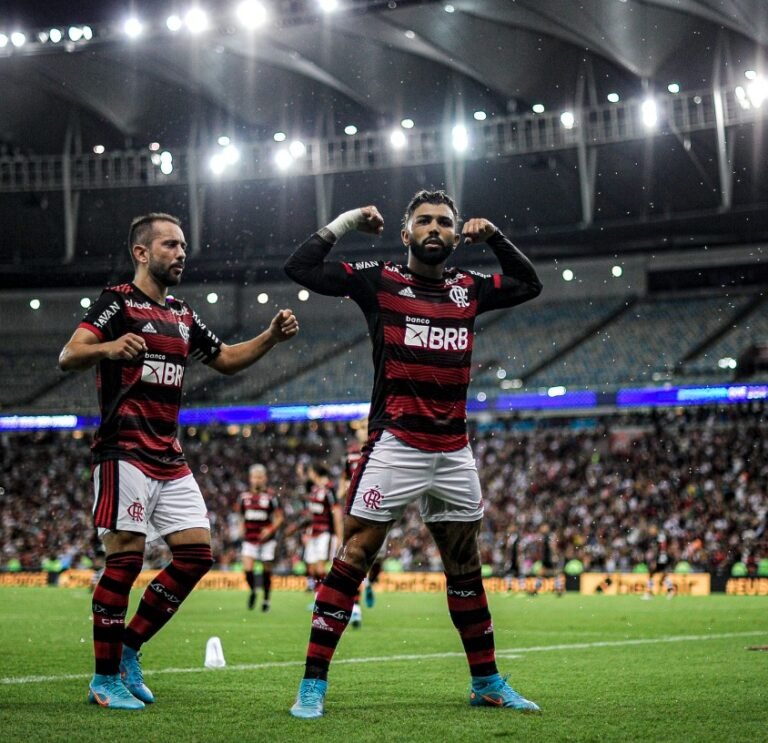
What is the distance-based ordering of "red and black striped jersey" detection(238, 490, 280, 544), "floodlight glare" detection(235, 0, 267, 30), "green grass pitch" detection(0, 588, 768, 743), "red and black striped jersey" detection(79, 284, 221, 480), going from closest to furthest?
"green grass pitch" detection(0, 588, 768, 743), "red and black striped jersey" detection(79, 284, 221, 480), "red and black striped jersey" detection(238, 490, 280, 544), "floodlight glare" detection(235, 0, 267, 30)

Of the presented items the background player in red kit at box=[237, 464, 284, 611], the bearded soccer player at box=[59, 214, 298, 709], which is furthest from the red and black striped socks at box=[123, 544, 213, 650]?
the background player in red kit at box=[237, 464, 284, 611]

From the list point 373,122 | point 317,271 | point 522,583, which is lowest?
point 522,583

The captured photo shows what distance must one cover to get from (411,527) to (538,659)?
2431 cm

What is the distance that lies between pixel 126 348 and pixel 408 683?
103 inches

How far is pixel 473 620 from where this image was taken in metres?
5.42

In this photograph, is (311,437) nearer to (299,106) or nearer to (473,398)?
(473,398)

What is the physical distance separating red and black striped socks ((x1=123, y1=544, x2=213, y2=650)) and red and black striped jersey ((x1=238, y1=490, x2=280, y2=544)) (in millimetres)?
10094

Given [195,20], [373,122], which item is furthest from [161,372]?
[373,122]

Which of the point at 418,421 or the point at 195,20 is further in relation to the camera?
the point at 195,20

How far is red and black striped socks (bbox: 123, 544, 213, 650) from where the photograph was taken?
5832 millimetres

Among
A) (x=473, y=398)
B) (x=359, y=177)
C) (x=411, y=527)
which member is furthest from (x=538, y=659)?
(x=359, y=177)

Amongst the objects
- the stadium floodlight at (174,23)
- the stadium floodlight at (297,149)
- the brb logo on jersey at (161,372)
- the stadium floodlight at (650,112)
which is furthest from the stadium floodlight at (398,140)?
the brb logo on jersey at (161,372)

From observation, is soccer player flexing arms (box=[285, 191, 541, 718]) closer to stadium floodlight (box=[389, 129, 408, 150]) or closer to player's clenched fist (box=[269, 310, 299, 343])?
player's clenched fist (box=[269, 310, 299, 343])

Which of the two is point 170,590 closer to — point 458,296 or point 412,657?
point 458,296
